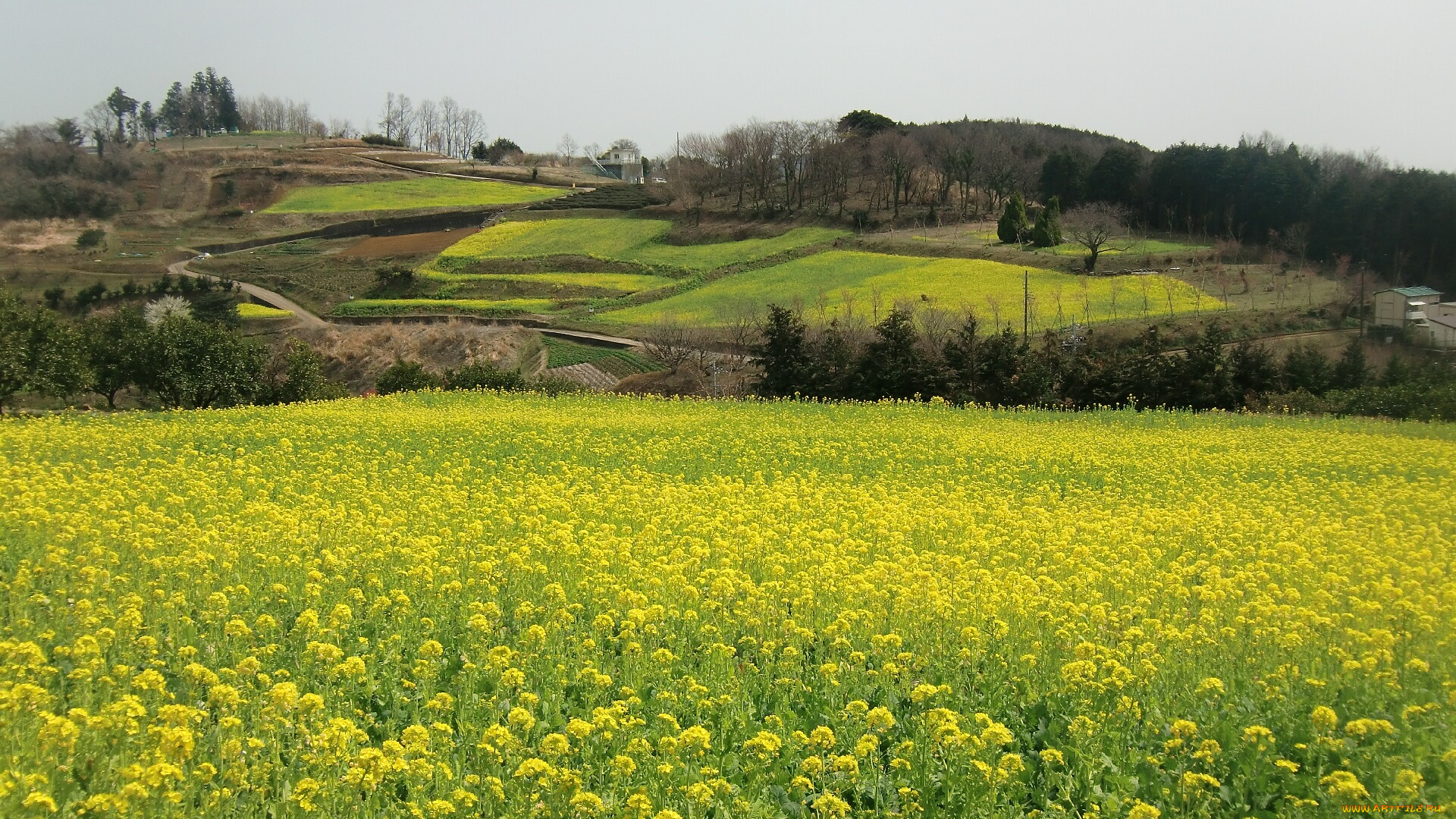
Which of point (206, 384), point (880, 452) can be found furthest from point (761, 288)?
point (880, 452)

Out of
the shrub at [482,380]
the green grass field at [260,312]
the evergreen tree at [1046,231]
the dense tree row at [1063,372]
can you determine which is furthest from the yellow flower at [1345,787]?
the green grass field at [260,312]

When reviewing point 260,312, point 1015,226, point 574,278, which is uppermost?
point 1015,226

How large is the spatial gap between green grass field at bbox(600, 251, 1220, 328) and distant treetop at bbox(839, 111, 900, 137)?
47.2 meters

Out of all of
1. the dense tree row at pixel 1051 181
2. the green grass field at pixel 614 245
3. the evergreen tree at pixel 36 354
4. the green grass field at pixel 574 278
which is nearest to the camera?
the evergreen tree at pixel 36 354

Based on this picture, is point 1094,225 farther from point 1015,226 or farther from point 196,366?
point 196,366

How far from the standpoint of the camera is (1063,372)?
3092 centimetres

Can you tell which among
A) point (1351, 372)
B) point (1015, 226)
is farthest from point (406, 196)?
point (1351, 372)

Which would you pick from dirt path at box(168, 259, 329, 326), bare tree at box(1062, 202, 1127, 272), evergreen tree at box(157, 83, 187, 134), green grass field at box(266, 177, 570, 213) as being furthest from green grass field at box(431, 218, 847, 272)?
evergreen tree at box(157, 83, 187, 134)

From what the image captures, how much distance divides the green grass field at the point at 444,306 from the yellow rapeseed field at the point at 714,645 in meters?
48.1

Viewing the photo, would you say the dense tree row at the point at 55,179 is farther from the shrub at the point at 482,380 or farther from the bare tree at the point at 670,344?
the shrub at the point at 482,380

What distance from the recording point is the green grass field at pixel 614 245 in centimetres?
7719

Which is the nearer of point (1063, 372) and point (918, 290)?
point (1063, 372)

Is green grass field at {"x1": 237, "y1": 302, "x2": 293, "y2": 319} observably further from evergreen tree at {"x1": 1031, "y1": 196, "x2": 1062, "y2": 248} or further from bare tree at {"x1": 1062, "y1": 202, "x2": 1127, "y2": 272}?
bare tree at {"x1": 1062, "y1": 202, "x2": 1127, "y2": 272}

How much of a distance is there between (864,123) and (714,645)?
116 meters
